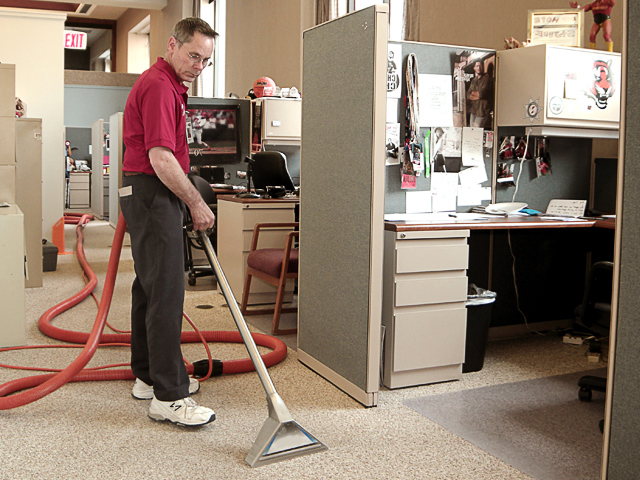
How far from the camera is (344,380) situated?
265cm

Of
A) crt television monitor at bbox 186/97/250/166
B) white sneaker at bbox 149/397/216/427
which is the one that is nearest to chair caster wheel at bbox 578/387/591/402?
white sneaker at bbox 149/397/216/427

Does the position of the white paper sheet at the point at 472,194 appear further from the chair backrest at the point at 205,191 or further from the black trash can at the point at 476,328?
the chair backrest at the point at 205,191

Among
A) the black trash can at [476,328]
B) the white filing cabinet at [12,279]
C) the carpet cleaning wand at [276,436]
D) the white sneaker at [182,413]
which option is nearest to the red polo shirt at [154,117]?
the carpet cleaning wand at [276,436]

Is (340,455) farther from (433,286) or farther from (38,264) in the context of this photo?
(38,264)

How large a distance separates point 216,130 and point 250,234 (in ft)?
5.29

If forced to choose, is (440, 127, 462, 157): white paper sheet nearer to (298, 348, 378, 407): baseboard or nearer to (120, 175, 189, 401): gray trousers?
(298, 348, 378, 407): baseboard

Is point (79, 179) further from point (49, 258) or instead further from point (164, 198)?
point (164, 198)

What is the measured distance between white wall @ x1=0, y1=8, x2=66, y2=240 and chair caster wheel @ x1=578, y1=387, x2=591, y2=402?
15.9ft

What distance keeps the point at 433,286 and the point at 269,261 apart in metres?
1.16

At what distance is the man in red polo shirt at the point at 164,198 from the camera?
7.01 feet

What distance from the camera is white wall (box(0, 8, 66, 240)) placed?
6.02m

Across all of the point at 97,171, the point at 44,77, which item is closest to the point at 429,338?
the point at 44,77

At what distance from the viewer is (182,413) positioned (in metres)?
2.26

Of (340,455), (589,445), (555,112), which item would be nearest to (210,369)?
(340,455)
